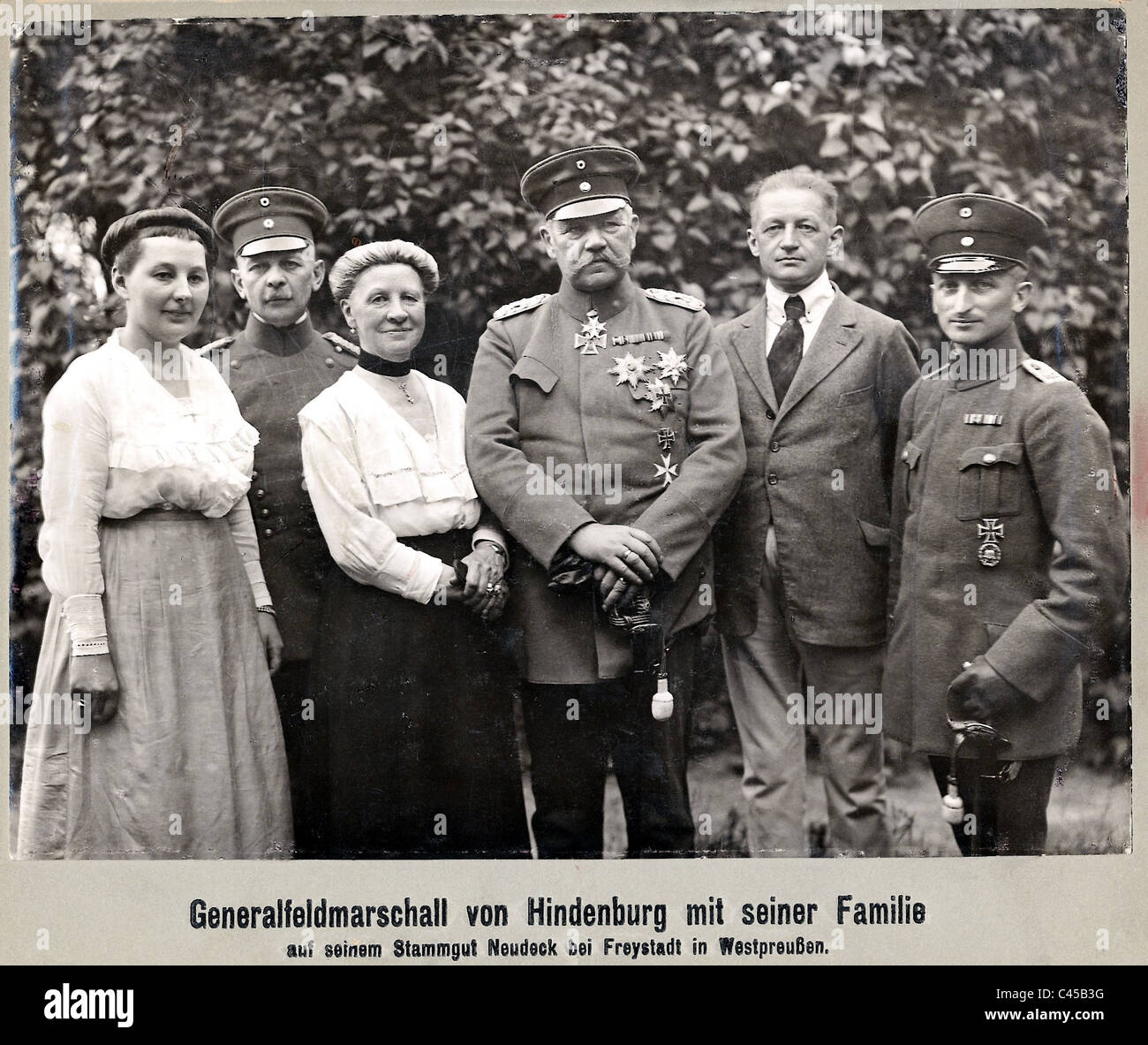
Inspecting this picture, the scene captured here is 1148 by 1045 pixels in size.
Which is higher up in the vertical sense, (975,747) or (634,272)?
(634,272)

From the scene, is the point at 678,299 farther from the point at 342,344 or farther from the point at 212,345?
the point at 212,345

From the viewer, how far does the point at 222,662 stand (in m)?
4.87

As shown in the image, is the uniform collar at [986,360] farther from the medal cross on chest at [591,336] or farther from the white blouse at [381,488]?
the white blouse at [381,488]

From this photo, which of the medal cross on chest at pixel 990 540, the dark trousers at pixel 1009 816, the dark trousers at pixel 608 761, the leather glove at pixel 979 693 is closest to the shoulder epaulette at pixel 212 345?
the dark trousers at pixel 608 761

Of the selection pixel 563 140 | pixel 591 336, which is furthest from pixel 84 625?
pixel 563 140

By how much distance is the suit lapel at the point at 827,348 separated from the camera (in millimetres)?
4883

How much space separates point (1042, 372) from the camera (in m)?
4.91

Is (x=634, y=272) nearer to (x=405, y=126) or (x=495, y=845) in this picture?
(x=405, y=126)

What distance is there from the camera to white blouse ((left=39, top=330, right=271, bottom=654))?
482 centimetres

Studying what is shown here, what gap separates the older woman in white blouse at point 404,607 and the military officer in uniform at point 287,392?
68mm

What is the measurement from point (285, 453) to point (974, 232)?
2.79 m

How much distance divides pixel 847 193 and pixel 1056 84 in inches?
38.0
